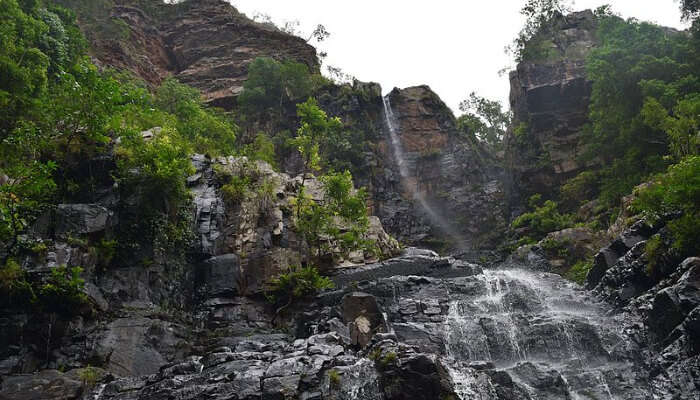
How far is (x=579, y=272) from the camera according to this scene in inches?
833

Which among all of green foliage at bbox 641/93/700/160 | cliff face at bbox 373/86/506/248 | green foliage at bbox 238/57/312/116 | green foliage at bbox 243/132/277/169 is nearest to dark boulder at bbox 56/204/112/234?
green foliage at bbox 243/132/277/169

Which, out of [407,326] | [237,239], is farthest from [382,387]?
[237,239]

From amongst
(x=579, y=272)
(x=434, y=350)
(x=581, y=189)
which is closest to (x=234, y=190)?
(x=434, y=350)

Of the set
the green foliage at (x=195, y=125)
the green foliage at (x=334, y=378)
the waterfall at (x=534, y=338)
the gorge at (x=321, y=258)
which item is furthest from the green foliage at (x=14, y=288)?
the green foliage at (x=195, y=125)

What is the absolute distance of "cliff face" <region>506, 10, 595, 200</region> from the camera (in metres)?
32.2

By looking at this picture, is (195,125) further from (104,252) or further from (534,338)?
(534,338)

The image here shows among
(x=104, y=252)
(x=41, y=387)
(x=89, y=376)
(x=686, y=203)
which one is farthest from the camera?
(x=104, y=252)

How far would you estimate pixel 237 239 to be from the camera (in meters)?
18.3

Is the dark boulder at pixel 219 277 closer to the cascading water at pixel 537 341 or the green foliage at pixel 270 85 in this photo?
the cascading water at pixel 537 341

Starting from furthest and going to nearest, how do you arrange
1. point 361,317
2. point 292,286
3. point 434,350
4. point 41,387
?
point 292,286 → point 361,317 → point 434,350 → point 41,387

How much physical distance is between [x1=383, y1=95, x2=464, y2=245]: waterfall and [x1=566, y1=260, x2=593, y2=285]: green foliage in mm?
12184

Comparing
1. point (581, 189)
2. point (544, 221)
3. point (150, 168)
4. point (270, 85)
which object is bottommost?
point (544, 221)

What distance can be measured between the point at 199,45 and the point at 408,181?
72.9 ft

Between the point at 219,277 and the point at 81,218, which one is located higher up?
the point at 81,218
